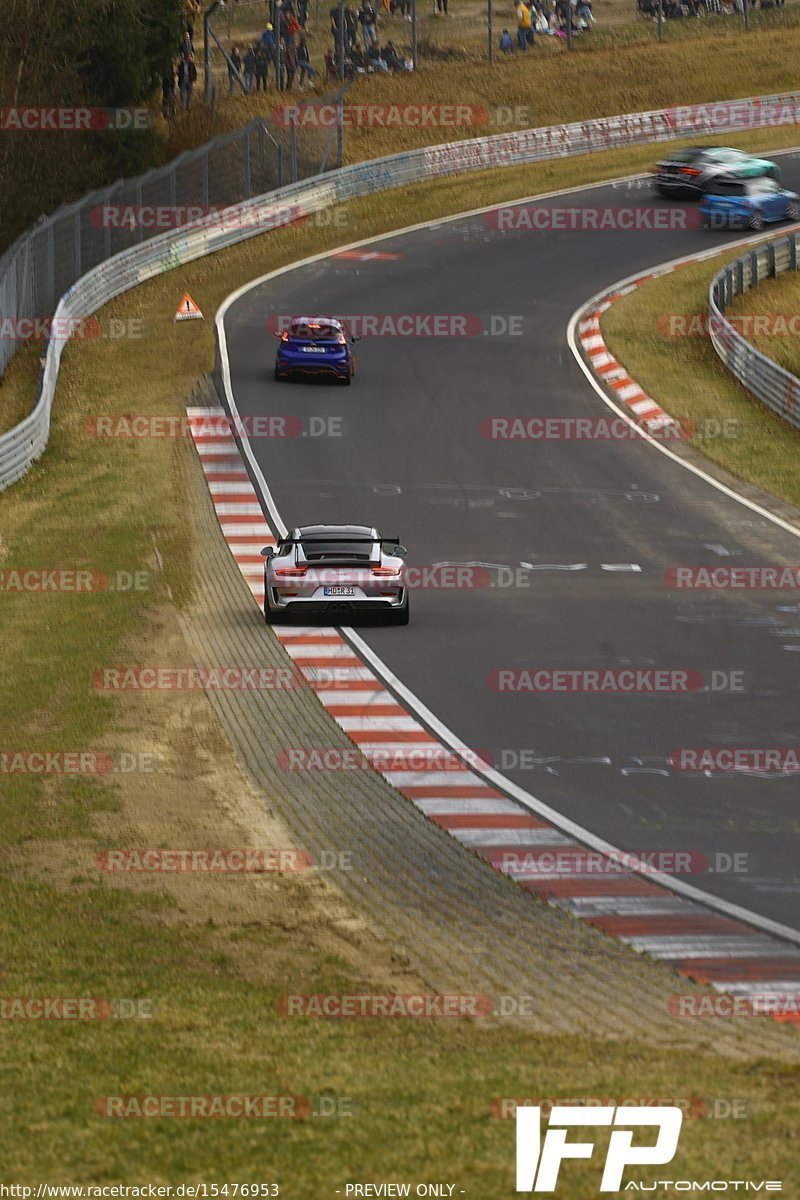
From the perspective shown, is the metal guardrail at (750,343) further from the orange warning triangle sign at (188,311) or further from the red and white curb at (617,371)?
the orange warning triangle sign at (188,311)

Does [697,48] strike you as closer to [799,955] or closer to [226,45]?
[226,45]

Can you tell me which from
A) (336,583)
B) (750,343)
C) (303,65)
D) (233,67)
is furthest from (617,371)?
(233,67)

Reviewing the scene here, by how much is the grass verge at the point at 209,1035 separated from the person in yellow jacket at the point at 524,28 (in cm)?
5288

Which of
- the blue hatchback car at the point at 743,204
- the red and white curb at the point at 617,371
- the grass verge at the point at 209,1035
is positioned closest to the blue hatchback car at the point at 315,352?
the red and white curb at the point at 617,371

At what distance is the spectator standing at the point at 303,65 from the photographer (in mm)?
61906

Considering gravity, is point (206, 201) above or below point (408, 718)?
above

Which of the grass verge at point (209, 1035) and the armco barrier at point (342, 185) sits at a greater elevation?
the armco barrier at point (342, 185)

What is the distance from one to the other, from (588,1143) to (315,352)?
30.3 metres

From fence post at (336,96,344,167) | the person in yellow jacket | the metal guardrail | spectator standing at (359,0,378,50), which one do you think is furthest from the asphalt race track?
the person in yellow jacket

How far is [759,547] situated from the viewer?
27.1 m

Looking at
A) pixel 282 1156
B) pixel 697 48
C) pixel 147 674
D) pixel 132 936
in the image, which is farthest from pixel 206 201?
pixel 282 1156

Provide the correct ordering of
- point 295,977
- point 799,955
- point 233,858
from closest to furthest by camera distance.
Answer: point 295,977 → point 799,955 → point 233,858

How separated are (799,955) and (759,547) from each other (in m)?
15.5

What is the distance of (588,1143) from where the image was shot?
8.20 m
